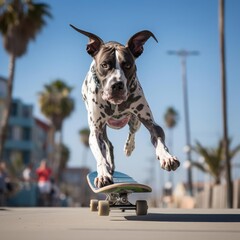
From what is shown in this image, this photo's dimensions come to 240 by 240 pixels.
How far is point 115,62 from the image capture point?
5902 mm

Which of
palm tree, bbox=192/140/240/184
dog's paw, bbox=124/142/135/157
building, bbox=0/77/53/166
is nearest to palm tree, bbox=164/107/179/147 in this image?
building, bbox=0/77/53/166

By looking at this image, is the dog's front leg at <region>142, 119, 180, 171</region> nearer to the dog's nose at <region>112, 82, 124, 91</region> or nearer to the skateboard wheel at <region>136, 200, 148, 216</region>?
the skateboard wheel at <region>136, 200, 148, 216</region>

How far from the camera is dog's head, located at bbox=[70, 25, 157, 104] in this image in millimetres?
5770

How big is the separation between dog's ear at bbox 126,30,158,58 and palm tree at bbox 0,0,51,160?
2354 cm

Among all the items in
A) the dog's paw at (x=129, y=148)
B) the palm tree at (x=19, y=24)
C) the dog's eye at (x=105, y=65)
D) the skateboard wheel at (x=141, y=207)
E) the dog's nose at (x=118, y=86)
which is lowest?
the skateboard wheel at (x=141, y=207)

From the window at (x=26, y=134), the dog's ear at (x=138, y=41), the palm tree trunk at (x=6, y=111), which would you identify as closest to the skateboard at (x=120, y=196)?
the dog's ear at (x=138, y=41)

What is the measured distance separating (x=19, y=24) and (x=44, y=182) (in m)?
14.0

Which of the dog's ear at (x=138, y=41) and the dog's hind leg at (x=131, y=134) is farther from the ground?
the dog's ear at (x=138, y=41)

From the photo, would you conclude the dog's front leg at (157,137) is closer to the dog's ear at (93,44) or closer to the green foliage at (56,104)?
the dog's ear at (93,44)

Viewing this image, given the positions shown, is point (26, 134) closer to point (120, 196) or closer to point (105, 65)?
point (120, 196)

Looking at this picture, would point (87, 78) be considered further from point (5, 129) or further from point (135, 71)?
point (5, 129)

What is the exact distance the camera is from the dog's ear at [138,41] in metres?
6.21

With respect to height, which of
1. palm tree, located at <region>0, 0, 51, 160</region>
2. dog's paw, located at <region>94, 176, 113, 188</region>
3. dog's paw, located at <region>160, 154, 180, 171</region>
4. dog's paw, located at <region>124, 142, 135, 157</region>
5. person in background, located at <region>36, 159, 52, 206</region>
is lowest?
person in background, located at <region>36, 159, 52, 206</region>

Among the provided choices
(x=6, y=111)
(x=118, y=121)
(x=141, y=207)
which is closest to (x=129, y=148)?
(x=118, y=121)
